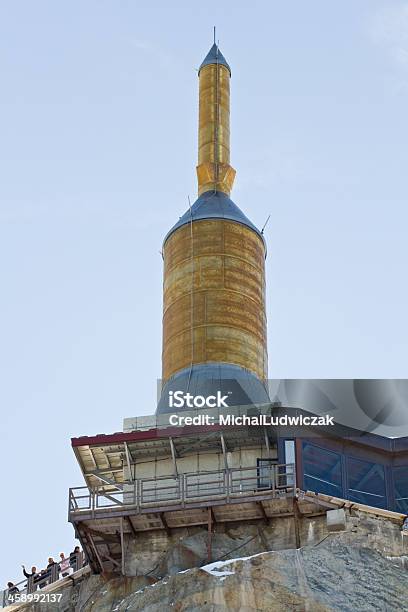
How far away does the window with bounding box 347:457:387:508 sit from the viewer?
55562 millimetres

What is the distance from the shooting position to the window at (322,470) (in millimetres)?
54062

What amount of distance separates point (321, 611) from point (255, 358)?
20.8m

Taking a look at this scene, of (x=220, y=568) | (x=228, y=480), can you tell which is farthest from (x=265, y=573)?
(x=228, y=480)

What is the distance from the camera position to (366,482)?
56188 mm

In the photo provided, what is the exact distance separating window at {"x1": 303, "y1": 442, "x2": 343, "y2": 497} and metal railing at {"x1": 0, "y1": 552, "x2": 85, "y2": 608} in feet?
35.2

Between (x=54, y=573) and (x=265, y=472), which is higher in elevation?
(x=265, y=472)

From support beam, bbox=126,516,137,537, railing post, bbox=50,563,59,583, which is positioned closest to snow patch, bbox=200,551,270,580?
support beam, bbox=126,516,137,537

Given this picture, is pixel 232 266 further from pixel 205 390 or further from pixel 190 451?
pixel 190 451

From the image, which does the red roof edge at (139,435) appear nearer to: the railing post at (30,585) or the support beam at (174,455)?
the support beam at (174,455)

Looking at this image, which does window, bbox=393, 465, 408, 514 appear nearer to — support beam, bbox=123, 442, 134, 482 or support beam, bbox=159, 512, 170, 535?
support beam, bbox=159, 512, 170, 535

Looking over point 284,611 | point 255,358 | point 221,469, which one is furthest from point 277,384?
point 284,611

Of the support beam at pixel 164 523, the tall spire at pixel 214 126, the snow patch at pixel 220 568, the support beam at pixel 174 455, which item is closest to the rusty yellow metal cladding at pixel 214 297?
the tall spire at pixel 214 126

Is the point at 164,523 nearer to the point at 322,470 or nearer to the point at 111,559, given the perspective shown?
the point at 111,559

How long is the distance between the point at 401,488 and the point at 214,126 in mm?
25853
